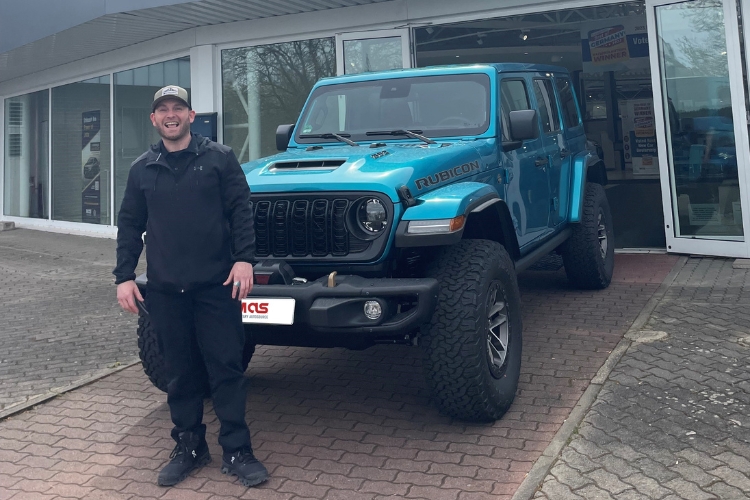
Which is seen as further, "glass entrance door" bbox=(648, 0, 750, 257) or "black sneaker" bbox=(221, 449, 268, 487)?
"glass entrance door" bbox=(648, 0, 750, 257)

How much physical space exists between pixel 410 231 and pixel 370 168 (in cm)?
50

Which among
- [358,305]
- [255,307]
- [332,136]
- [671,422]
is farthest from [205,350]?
[671,422]

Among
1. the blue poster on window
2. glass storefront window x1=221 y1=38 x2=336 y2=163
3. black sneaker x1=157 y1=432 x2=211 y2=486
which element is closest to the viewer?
black sneaker x1=157 y1=432 x2=211 y2=486

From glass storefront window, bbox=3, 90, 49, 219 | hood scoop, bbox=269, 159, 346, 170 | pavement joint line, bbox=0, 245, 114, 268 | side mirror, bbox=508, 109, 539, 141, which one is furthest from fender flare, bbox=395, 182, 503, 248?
glass storefront window, bbox=3, 90, 49, 219

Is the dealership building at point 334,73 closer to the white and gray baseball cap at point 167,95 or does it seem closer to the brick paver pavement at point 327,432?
the brick paver pavement at point 327,432

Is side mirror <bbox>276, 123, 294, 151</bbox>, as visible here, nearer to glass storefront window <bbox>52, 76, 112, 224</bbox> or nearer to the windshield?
the windshield

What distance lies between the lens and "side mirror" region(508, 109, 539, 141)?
5.34 metres

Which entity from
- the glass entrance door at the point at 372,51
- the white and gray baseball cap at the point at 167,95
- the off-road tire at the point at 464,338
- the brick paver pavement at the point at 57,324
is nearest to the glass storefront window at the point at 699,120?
the glass entrance door at the point at 372,51

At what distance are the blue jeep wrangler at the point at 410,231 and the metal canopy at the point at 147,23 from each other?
4.99 meters

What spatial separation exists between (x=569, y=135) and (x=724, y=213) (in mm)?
2733

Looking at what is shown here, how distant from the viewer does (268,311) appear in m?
4.08

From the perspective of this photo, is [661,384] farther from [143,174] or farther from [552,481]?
[143,174]

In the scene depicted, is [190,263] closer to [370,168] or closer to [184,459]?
[184,459]

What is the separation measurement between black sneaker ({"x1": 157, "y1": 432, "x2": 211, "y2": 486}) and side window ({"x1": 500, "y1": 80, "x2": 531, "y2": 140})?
285 centimetres
